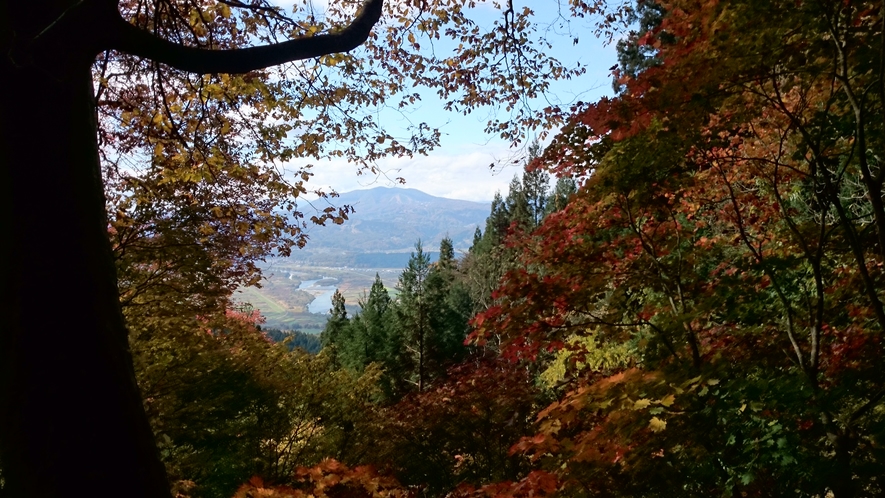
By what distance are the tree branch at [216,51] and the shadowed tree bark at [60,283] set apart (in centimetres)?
2

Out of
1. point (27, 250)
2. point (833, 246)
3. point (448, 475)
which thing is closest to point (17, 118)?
point (27, 250)

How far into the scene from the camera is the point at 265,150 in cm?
445

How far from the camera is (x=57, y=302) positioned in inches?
66.2

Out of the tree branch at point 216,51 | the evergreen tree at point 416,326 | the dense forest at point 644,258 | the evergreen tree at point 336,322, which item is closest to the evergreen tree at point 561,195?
the evergreen tree at point 416,326

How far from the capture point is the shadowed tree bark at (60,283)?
1574 mm

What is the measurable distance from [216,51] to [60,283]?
4.10 feet

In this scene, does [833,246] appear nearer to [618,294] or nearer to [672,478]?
[618,294]

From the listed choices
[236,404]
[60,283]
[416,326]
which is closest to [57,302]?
[60,283]

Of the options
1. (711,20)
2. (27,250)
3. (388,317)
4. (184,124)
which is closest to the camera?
(27,250)

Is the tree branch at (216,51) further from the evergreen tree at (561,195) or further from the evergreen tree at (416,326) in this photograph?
the evergreen tree at (416,326)

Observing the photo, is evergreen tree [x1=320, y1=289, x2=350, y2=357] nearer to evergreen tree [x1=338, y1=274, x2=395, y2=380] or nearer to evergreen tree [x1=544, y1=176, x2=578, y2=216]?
evergreen tree [x1=338, y1=274, x2=395, y2=380]

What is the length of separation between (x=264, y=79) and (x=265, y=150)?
2.20ft

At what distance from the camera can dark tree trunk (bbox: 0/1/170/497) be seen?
5.16 feet

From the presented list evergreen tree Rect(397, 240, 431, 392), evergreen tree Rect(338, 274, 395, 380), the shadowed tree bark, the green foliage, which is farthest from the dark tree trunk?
evergreen tree Rect(338, 274, 395, 380)
